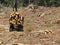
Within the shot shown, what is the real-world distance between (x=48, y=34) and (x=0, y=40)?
223cm

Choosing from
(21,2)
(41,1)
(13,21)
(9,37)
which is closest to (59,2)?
(41,1)

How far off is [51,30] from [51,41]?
1808 mm

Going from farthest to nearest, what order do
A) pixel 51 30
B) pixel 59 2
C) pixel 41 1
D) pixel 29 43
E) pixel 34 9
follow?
pixel 41 1
pixel 59 2
pixel 34 9
pixel 51 30
pixel 29 43

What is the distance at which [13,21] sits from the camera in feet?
39.0

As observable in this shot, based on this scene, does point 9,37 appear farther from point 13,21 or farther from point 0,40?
point 13,21

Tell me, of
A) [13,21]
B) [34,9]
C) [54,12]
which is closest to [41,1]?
[34,9]

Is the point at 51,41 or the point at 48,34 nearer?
the point at 51,41

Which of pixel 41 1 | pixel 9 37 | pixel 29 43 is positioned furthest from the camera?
pixel 41 1

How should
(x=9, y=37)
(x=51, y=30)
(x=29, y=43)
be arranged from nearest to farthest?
(x=29, y=43) → (x=9, y=37) → (x=51, y=30)

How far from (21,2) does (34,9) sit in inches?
483

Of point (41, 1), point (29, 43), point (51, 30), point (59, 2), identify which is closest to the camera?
point (29, 43)

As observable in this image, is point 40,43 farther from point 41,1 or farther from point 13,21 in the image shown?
point 41,1

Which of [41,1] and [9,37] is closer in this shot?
[9,37]

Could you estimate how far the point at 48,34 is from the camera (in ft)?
35.1
